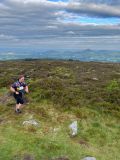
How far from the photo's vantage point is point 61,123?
20.8 meters

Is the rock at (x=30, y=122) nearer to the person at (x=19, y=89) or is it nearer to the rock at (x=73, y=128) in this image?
the person at (x=19, y=89)

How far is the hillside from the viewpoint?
56.6 ft

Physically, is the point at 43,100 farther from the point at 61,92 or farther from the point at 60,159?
the point at 60,159

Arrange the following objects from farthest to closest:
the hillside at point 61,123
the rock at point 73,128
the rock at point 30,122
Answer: the rock at point 30,122 < the rock at point 73,128 < the hillside at point 61,123

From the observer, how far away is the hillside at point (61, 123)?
17261mm

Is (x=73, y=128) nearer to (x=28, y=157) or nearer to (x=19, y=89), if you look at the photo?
(x=28, y=157)

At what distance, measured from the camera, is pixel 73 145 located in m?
18.0

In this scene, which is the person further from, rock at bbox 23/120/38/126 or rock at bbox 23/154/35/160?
rock at bbox 23/154/35/160

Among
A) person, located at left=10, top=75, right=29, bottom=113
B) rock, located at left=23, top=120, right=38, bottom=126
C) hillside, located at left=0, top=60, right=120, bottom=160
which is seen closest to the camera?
hillside, located at left=0, top=60, right=120, bottom=160

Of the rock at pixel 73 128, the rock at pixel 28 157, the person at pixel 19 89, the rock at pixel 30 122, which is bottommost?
the rock at pixel 28 157

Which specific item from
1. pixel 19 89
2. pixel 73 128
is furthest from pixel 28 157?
pixel 19 89

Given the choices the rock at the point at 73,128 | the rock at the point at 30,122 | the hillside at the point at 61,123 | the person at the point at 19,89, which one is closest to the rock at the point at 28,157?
the hillside at the point at 61,123

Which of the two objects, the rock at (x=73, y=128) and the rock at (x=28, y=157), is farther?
the rock at (x=73, y=128)

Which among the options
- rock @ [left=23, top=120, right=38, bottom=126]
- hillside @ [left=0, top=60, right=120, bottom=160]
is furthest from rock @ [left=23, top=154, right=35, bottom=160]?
rock @ [left=23, top=120, right=38, bottom=126]
